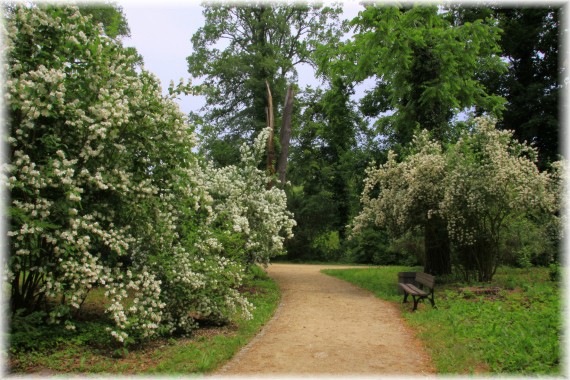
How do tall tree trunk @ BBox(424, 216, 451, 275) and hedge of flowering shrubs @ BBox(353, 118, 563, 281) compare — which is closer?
hedge of flowering shrubs @ BBox(353, 118, 563, 281)

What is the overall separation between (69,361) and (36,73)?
3.65 m

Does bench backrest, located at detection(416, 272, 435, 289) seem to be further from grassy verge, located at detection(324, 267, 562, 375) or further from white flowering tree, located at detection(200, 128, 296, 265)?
white flowering tree, located at detection(200, 128, 296, 265)

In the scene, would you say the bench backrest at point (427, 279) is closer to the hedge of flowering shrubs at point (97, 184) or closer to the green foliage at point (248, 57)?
the hedge of flowering shrubs at point (97, 184)

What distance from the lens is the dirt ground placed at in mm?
6020

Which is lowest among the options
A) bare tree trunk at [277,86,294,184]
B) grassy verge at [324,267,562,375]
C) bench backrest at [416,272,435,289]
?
grassy verge at [324,267,562,375]

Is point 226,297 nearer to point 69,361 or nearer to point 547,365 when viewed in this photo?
point 69,361

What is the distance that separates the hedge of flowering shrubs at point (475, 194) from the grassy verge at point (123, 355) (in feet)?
22.1

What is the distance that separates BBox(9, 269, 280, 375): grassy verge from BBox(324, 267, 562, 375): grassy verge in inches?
117

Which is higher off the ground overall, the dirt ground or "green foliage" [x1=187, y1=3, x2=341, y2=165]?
"green foliage" [x1=187, y1=3, x2=341, y2=165]

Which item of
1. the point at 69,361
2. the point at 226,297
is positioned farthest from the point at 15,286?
the point at 226,297

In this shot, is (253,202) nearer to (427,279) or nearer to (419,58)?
(427,279)

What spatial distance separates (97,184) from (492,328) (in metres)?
6.19

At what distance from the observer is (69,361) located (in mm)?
6145

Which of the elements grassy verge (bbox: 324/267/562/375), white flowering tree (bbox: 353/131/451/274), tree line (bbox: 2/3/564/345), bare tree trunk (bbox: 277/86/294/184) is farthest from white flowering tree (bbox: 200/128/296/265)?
bare tree trunk (bbox: 277/86/294/184)
